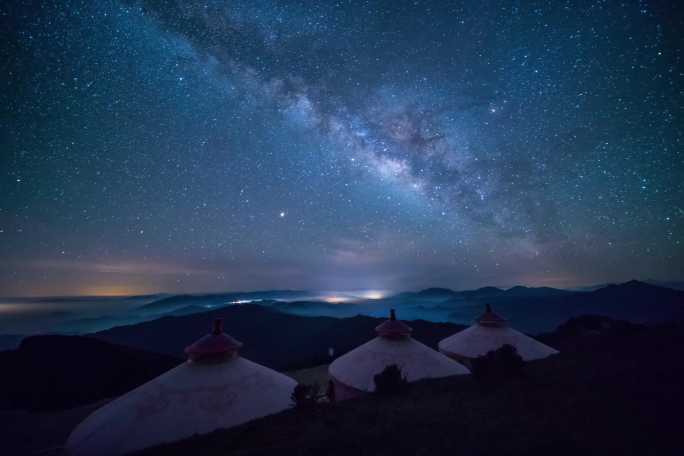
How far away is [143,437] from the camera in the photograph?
6.94 meters

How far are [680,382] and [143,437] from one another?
11.6 meters

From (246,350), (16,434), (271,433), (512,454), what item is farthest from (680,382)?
(246,350)

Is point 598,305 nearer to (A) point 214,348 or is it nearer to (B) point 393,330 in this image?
(B) point 393,330

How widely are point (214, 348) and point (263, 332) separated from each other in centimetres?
9008

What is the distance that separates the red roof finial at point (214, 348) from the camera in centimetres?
896

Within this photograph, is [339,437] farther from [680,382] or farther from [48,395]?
[48,395]

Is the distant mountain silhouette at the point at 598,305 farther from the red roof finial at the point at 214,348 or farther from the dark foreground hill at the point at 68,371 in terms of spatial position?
the red roof finial at the point at 214,348

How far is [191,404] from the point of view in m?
7.66

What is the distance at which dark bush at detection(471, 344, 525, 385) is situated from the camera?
26.1 ft

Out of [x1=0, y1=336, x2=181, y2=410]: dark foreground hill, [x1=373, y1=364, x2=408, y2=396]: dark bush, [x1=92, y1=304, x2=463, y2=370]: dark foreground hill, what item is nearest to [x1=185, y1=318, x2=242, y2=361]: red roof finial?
[x1=373, y1=364, x2=408, y2=396]: dark bush

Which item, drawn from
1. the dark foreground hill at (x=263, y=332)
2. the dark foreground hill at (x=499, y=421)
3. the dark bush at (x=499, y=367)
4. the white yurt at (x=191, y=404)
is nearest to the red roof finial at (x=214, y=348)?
the white yurt at (x=191, y=404)

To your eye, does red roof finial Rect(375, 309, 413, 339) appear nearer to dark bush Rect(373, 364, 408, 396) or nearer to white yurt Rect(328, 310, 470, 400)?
white yurt Rect(328, 310, 470, 400)

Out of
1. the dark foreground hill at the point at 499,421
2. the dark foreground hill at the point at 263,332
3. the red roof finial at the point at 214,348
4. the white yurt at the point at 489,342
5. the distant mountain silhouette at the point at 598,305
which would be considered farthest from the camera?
the distant mountain silhouette at the point at 598,305

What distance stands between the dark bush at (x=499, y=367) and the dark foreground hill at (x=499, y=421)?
1.23 feet
